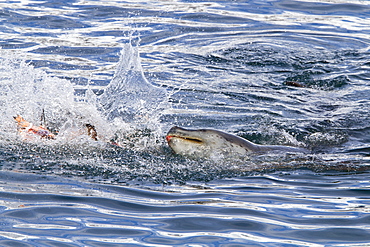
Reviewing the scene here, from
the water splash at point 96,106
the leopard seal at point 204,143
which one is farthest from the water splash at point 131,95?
the leopard seal at point 204,143

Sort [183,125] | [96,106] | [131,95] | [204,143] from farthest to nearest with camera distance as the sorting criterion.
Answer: [131,95] < [96,106] < [183,125] < [204,143]

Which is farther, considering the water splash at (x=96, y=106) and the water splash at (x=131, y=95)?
the water splash at (x=131, y=95)

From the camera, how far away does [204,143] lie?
7090mm

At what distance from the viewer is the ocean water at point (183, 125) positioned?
5.36 meters

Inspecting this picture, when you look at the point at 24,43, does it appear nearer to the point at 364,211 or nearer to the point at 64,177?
the point at 64,177

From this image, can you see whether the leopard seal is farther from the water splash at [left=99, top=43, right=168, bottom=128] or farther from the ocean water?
the water splash at [left=99, top=43, right=168, bottom=128]

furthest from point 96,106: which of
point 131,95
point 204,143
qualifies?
point 204,143

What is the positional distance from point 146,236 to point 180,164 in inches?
72.1

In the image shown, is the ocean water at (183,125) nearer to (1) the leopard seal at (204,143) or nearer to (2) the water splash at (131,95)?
(2) the water splash at (131,95)

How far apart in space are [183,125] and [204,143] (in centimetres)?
212

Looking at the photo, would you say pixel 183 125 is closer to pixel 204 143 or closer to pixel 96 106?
pixel 96 106

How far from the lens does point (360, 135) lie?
8.77 metres

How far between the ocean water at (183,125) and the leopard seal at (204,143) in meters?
0.14

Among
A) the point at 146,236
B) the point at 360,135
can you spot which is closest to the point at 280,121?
the point at 360,135
